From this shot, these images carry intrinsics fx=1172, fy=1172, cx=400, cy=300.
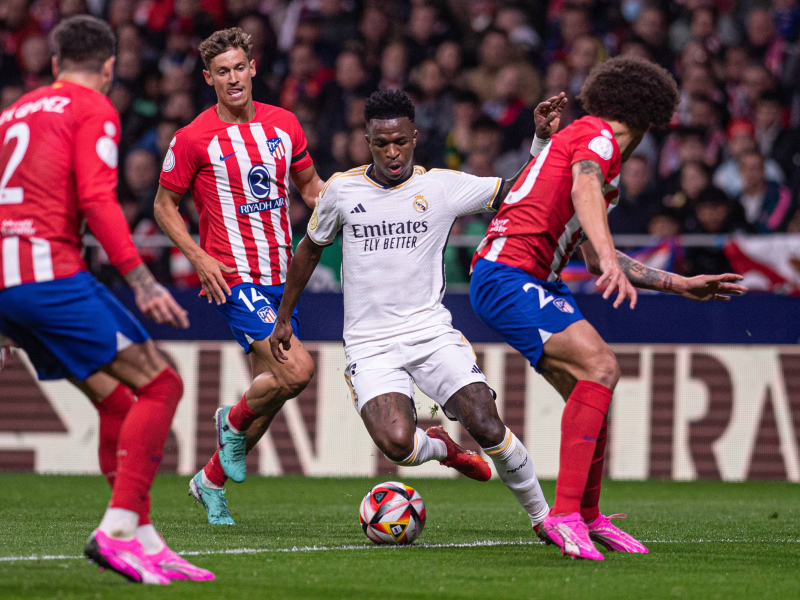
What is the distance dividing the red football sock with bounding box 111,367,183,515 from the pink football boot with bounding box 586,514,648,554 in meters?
2.19

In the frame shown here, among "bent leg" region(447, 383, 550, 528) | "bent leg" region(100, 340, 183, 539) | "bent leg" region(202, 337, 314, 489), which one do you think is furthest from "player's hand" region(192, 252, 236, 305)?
"bent leg" region(100, 340, 183, 539)

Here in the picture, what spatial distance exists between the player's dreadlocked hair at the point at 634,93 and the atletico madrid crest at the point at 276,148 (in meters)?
2.20

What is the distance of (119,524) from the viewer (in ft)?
13.9

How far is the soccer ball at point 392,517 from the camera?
5766 millimetres

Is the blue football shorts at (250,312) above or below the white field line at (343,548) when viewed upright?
above

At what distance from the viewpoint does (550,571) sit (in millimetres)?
Result: 4801

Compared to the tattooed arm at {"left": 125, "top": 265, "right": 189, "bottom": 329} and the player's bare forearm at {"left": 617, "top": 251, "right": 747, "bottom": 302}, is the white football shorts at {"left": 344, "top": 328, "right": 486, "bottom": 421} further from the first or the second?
the tattooed arm at {"left": 125, "top": 265, "right": 189, "bottom": 329}

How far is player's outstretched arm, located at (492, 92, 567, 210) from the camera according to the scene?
598 centimetres

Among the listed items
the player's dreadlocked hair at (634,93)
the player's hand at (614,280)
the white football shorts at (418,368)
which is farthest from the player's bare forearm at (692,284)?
the white football shorts at (418,368)

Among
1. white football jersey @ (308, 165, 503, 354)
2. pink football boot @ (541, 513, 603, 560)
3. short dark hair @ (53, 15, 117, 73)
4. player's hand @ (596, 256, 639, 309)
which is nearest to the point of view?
short dark hair @ (53, 15, 117, 73)

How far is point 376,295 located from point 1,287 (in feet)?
7.37

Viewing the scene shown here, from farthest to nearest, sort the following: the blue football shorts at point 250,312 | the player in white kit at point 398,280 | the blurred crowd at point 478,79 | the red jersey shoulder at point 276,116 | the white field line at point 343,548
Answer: the blurred crowd at point 478,79 < the red jersey shoulder at point 276,116 < the blue football shorts at point 250,312 < the player in white kit at point 398,280 < the white field line at point 343,548

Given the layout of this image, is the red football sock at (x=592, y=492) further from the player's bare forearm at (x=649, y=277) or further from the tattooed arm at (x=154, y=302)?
the tattooed arm at (x=154, y=302)

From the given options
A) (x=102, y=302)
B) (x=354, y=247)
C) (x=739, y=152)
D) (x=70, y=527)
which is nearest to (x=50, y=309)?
(x=102, y=302)
